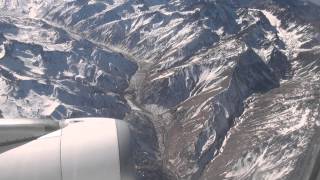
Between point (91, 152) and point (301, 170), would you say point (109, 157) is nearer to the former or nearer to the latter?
point (91, 152)

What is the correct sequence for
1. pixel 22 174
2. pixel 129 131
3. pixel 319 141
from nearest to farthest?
pixel 22 174 → pixel 129 131 → pixel 319 141

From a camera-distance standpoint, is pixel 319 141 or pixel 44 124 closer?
pixel 44 124

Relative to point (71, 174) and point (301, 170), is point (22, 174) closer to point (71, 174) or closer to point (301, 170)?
point (71, 174)

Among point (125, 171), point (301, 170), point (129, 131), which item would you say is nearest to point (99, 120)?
point (129, 131)

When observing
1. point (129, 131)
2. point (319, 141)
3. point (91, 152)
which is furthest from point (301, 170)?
point (91, 152)

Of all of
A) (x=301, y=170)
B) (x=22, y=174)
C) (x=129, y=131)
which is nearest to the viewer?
(x=22, y=174)

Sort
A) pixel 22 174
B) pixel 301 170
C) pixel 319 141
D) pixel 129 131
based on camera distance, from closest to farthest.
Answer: pixel 22 174 → pixel 129 131 → pixel 301 170 → pixel 319 141

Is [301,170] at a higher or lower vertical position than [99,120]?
lower

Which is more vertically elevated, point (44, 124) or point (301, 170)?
point (44, 124)

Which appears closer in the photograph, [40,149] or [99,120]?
[40,149]
